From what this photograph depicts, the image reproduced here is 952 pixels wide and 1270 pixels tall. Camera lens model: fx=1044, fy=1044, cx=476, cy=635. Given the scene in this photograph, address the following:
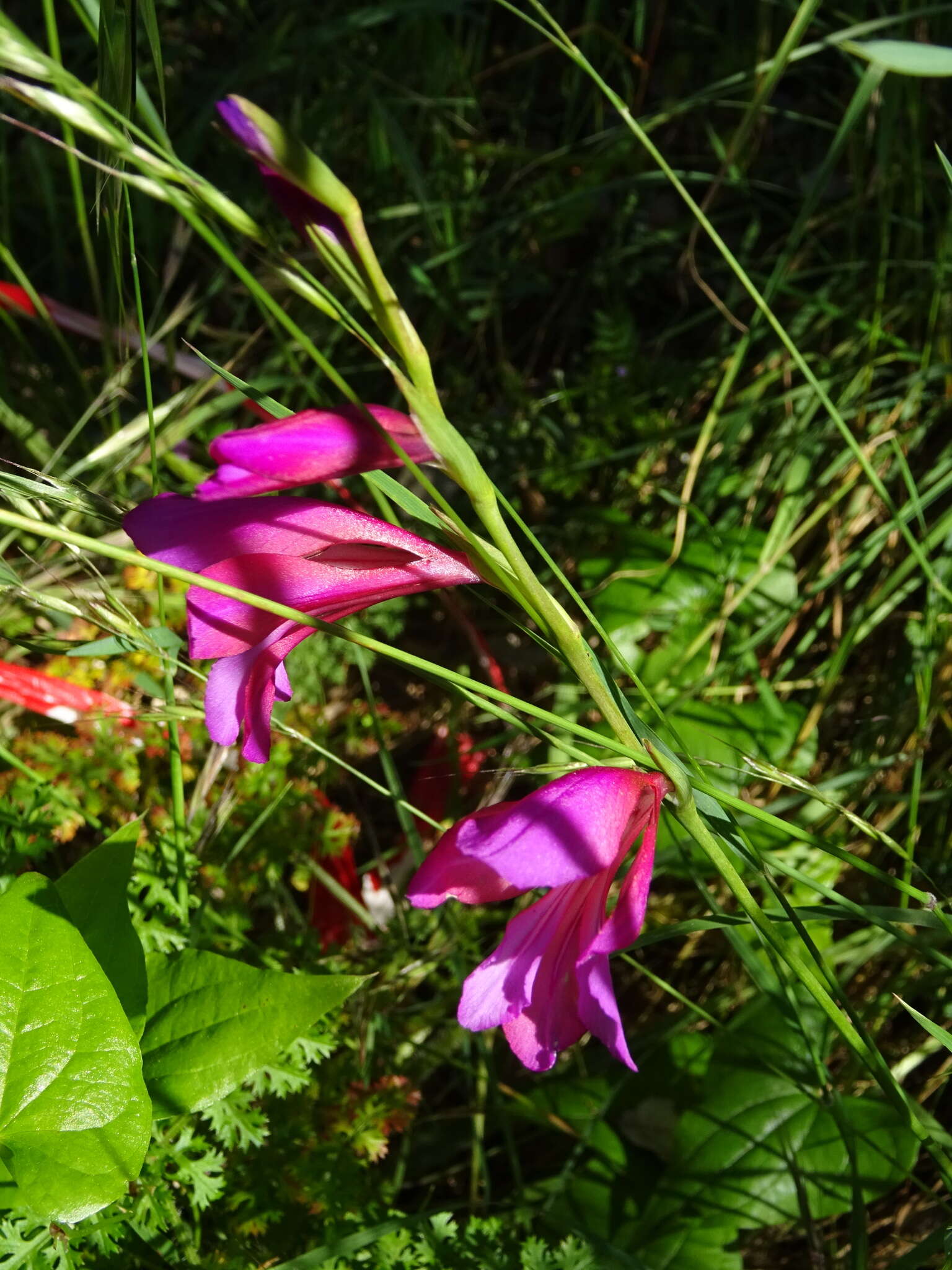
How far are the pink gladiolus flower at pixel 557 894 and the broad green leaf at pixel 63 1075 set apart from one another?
0.30m

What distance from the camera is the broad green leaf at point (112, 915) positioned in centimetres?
96

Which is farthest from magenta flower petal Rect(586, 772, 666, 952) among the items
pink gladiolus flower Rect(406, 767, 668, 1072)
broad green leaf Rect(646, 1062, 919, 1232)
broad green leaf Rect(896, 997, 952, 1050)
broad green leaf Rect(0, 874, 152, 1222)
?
Result: broad green leaf Rect(646, 1062, 919, 1232)

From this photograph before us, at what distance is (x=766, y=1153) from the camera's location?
52.2 inches

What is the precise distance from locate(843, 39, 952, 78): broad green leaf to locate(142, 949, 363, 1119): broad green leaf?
0.83 metres

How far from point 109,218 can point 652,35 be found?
1921 millimetres

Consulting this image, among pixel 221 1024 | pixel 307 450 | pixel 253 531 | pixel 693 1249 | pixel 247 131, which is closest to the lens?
pixel 247 131

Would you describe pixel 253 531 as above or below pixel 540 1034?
above

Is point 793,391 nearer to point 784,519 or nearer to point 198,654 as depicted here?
point 784,519

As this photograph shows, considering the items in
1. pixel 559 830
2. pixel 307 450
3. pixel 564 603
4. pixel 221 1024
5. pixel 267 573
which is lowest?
pixel 564 603

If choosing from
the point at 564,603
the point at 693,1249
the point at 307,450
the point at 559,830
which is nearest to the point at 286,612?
the point at 307,450

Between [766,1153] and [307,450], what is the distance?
112 cm

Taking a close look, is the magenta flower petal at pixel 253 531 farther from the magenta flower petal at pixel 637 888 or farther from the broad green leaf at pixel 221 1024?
A: the broad green leaf at pixel 221 1024

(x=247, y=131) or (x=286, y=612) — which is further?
(x=286, y=612)

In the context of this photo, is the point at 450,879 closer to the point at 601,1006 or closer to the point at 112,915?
the point at 601,1006
